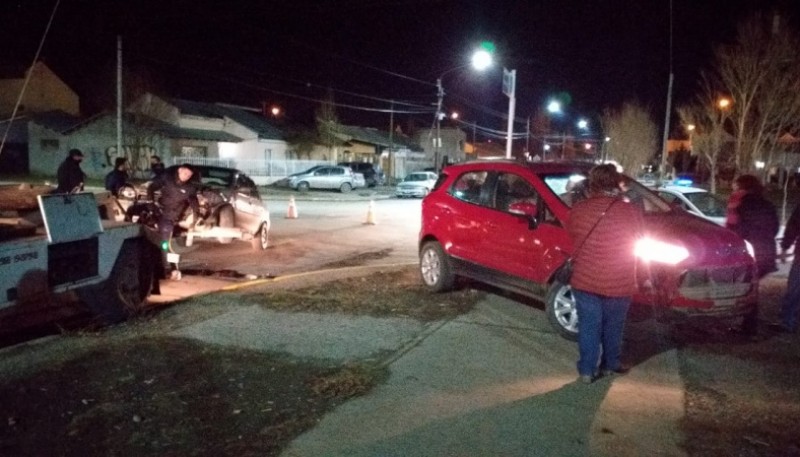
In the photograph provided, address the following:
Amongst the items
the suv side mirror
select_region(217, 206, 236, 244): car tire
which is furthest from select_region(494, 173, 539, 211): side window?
select_region(217, 206, 236, 244): car tire

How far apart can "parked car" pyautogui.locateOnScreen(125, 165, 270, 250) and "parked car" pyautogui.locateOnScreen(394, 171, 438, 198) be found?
21.6 meters

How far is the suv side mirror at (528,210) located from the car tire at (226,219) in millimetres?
6680

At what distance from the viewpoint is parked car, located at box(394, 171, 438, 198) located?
119 feet

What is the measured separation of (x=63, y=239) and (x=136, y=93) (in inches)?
1382

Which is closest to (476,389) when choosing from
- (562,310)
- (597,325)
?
(597,325)

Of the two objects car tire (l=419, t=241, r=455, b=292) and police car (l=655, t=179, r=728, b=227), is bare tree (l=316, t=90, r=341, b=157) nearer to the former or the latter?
police car (l=655, t=179, r=728, b=227)

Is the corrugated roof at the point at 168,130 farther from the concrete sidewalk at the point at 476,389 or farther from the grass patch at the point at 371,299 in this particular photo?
the concrete sidewalk at the point at 476,389

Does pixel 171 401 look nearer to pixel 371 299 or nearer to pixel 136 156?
pixel 371 299

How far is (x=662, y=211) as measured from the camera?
740 cm

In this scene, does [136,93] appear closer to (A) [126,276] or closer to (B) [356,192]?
(B) [356,192]

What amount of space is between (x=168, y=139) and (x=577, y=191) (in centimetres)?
3697

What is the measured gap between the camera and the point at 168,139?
40.7 metres

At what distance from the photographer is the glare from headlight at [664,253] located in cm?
645

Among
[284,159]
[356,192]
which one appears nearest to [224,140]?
[284,159]
